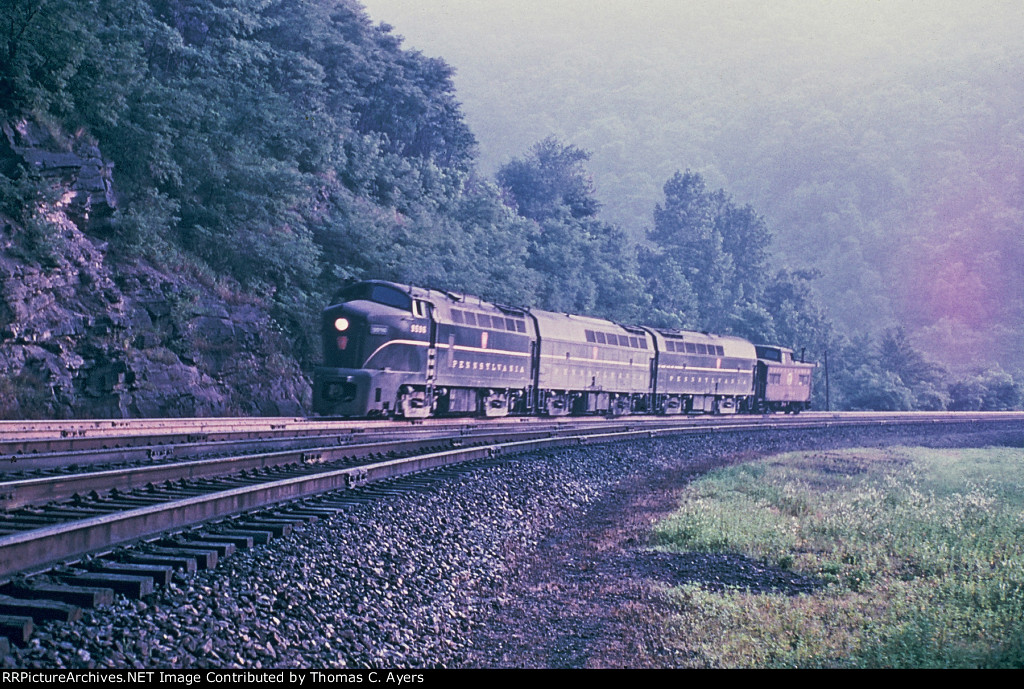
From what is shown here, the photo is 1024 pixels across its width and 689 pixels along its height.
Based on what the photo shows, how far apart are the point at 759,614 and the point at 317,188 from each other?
116 feet

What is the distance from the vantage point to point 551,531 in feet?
50.5

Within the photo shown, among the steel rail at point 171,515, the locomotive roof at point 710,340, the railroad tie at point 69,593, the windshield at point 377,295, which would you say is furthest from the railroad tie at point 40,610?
the locomotive roof at point 710,340

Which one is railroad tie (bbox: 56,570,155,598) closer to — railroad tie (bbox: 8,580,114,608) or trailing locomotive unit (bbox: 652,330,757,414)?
railroad tie (bbox: 8,580,114,608)

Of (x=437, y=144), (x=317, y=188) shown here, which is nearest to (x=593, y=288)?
(x=437, y=144)

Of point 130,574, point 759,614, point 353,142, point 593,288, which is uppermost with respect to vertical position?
point 353,142

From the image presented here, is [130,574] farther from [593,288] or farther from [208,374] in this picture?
[593,288]

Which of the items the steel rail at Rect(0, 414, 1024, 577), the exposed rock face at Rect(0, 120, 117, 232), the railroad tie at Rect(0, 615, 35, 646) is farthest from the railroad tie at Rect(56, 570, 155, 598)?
the exposed rock face at Rect(0, 120, 117, 232)

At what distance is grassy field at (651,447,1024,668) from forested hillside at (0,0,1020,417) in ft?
56.1

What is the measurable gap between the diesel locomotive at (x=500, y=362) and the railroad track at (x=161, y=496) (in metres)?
3.01

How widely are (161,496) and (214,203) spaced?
2677cm

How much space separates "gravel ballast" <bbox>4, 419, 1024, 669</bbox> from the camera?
6836 mm

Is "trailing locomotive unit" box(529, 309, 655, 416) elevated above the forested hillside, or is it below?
below

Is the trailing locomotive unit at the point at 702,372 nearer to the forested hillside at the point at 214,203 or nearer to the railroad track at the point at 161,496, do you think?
the forested hillside at the point at 214,203

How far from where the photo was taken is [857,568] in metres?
12.9
